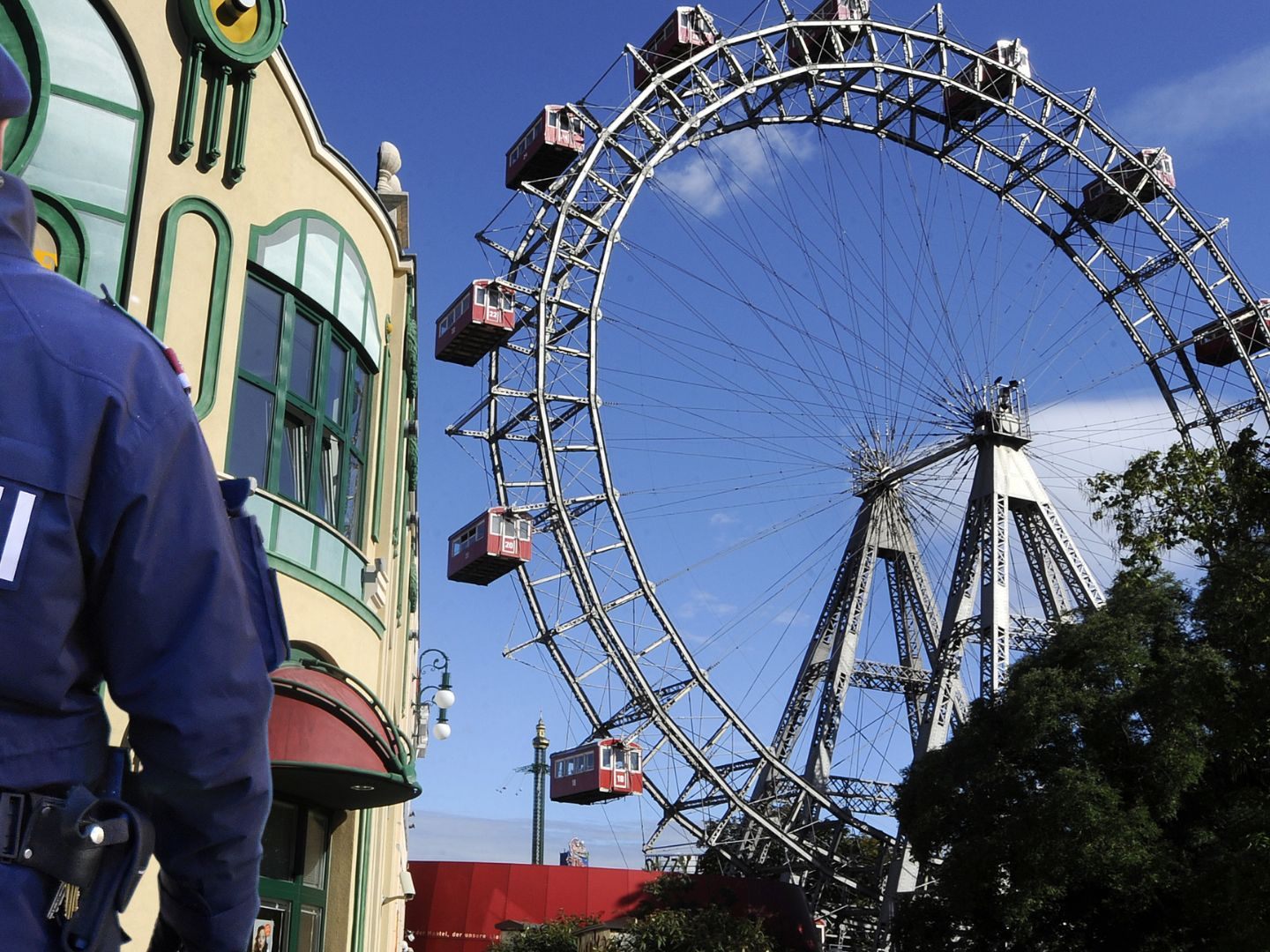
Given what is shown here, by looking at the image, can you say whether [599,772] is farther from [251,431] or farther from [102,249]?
[102,249]

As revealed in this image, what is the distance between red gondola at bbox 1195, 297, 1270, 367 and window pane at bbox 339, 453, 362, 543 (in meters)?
37.2

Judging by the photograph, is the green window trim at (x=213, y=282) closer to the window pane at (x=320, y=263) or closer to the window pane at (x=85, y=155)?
the window pane at (x=85, y=155)

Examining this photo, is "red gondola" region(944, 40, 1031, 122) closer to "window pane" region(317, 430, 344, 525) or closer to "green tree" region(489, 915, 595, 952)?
"green tree" region(489, 915, 595, 952)

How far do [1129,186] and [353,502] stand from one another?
3809 cm

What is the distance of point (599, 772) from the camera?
36062 millimetres

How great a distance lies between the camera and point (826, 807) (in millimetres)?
39375

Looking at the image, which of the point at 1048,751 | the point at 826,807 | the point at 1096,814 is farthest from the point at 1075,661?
the point at 826,807

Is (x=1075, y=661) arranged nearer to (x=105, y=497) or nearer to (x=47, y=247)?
(x=47, y=247)

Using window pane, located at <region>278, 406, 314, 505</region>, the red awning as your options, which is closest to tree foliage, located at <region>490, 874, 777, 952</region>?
the red awning

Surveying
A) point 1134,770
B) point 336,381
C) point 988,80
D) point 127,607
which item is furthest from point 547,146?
point 127,607

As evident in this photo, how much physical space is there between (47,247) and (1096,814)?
67.1 ft

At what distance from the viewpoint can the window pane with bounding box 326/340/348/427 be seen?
45.6 ft

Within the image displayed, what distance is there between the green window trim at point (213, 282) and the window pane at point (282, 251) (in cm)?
50

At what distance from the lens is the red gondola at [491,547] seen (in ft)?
117
